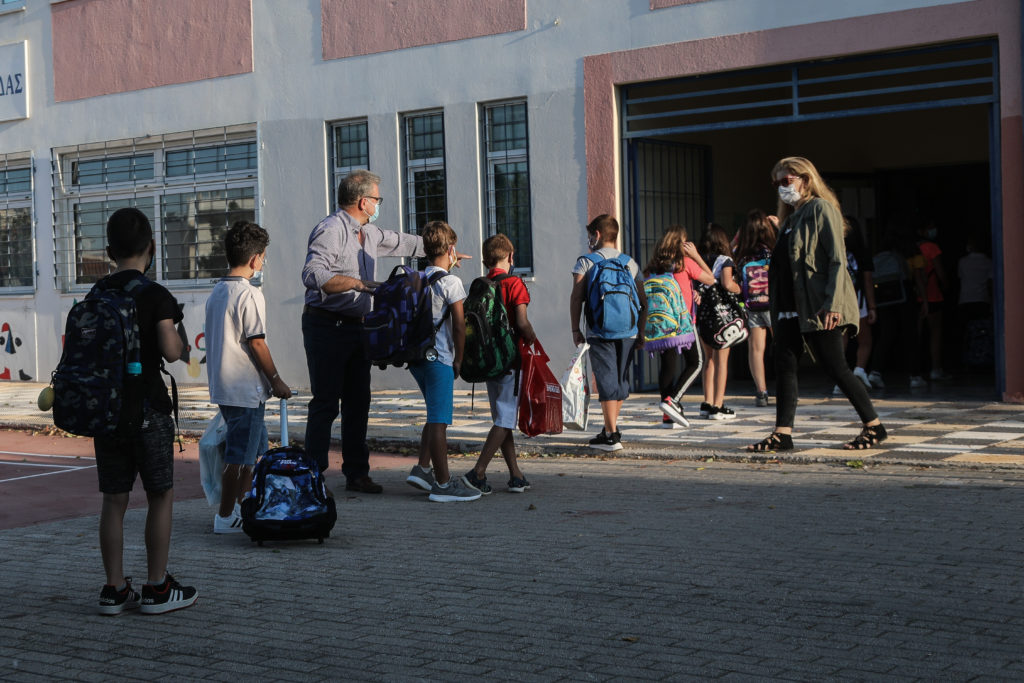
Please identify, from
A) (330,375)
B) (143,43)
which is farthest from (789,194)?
(143,43)

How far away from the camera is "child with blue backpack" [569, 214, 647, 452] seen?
9938 millimetres

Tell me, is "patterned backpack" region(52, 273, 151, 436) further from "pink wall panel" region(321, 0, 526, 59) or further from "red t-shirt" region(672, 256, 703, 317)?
"pink wall panel" region(321, 0, 526, 59)

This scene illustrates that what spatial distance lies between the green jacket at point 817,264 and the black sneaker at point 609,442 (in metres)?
1.68

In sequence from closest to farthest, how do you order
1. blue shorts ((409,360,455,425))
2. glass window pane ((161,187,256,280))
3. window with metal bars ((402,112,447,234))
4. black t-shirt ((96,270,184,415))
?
black t-shirt ((96,270,184,415)) → blue shorts ((409,360,455,425)) → window with metal bars ((402,112,447,234)) → glass window pane ((161,187,256,280))

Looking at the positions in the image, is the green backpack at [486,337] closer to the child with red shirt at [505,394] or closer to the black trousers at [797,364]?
the child with red shirt at [505,394]

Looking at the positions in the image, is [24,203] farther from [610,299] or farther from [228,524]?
[228,524]

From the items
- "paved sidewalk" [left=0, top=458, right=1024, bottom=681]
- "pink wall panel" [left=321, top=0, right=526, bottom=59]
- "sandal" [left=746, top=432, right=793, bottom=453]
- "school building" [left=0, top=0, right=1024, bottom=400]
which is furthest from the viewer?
"pink wall panel" [left=321, top=0, right=526, bottom=59]

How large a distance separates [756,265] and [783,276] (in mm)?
2324

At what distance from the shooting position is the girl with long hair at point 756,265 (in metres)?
12.0

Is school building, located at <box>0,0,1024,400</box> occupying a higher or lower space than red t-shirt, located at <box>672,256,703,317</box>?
higher

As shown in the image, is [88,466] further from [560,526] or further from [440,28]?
[440,28]

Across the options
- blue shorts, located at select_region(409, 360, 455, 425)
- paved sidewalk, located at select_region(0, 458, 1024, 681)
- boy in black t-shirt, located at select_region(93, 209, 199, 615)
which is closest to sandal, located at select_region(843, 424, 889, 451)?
paved sidewalk, located at select_region(0, 458, 1024, 681)

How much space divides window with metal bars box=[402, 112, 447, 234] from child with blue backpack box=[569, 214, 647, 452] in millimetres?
5896

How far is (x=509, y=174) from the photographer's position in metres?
15.4
